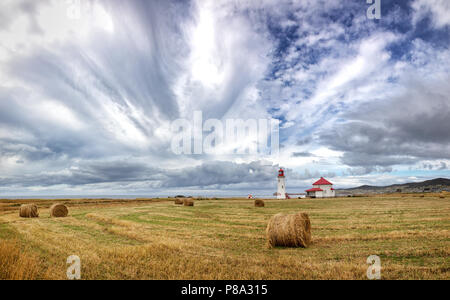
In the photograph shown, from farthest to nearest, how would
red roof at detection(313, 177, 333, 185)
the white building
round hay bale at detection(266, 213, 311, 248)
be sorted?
red roof at detection(313, 177, 333, 185) < the white building < round hay bale at detection(266, 213, 311, 248)

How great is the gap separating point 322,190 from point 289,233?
8347 cm

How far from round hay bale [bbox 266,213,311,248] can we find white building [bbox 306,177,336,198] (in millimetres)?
81666

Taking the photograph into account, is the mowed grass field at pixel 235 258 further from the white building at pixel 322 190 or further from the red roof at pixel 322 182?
the red roof at pixel 322 182

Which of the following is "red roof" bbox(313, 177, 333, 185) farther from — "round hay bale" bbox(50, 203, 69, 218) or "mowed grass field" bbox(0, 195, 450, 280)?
"round hay bale" bbox(50, 203, 69, 218)

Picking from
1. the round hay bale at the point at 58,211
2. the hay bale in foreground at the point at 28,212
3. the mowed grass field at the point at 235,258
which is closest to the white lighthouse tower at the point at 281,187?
the round hay bale at the point at 58,211

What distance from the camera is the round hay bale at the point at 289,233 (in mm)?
13359

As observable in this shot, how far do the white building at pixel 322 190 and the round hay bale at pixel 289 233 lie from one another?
268 ft

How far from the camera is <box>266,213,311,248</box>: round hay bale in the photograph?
1336cm

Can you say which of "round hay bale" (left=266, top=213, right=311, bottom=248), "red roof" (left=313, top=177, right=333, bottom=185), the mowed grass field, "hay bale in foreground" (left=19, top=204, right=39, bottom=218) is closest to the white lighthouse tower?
"red roof" (left=313, top=177, right=333, bottom=185)

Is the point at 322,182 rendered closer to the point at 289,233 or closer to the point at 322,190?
the point at 322,190

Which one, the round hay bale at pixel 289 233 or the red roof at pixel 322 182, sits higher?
the red roof at pixel 322 182
